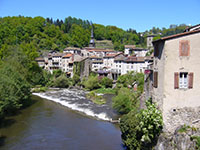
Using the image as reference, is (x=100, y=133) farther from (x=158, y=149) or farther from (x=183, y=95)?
(x=183, y=95)

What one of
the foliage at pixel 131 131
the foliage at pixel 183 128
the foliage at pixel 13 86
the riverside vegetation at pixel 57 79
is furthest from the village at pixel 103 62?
the foliage at pixel 183 128

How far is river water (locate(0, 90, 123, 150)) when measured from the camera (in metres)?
20.3

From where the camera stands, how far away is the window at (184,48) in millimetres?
13164

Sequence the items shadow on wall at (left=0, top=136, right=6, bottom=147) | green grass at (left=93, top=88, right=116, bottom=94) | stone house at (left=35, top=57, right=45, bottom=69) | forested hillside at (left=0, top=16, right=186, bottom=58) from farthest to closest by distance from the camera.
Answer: forested hillside at (left=0, top=16, right=186, bottom=58)
stone house at (left=35, top=57, right=45, bottom=69)
green grass at (left=93, top=88, right=116, bottom=94)
shadow on wall at (left=0, top=136, right=6, bottom=147)

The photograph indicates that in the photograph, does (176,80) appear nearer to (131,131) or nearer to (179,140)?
(179,140)

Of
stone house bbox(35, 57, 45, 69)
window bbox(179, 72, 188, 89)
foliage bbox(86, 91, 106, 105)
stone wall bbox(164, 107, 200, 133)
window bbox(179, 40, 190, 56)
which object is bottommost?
foliage bbox(86, 91, 106, 105)

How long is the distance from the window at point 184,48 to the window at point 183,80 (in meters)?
1.38

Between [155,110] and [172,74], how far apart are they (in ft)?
9.10

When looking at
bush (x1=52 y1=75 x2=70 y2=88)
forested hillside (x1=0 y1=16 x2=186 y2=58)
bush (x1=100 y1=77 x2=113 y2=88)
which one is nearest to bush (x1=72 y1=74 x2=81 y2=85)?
bush (x1=52 y1=75 x2=70 y2=88)

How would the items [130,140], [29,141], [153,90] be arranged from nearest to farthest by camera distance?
[153,90] → [130,140] → [29,141]

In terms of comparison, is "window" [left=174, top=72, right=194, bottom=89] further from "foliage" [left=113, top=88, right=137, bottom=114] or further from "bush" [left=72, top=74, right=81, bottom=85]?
"bush" [left=72, top=74, right=81, bottom=85]

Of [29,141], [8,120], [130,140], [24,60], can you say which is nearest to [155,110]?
[130,140]

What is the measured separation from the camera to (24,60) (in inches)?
1729

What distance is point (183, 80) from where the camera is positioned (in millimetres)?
Result: 13414
